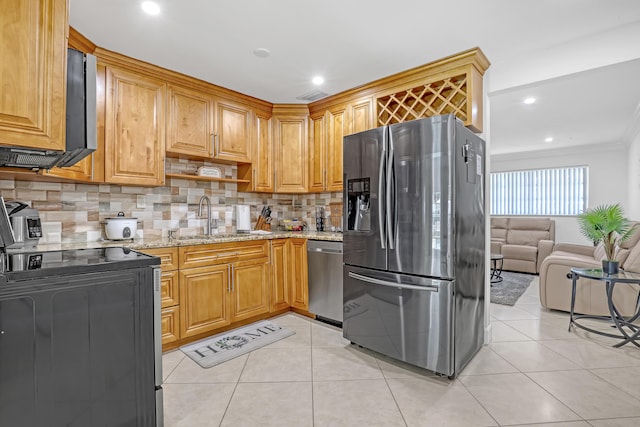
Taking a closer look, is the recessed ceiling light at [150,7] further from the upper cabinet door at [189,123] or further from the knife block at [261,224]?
the knife block at [261,224]

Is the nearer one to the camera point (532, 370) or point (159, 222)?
point (532, 370)

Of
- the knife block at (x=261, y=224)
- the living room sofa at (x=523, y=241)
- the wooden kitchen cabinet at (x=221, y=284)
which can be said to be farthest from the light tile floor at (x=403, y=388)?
the living room sofa at (x=523, y=241)

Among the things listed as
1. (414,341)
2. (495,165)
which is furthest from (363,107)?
(495,165)

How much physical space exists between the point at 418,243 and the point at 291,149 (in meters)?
2.17

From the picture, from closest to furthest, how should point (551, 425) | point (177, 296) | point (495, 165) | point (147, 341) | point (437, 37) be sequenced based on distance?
1. point (147, 341)
2. point (551, 425)
3. point (437, 37)
4. point (177, 296)
5. point (495, 165)

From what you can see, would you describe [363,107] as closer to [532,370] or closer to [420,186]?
[420,186]

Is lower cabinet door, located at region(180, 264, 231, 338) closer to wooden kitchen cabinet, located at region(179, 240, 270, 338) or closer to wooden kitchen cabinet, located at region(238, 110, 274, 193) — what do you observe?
wooden kitchen cabinet, located at region(179, 240, 270, 338)

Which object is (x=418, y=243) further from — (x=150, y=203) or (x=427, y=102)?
(x=150, y=203)

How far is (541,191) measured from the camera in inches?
279

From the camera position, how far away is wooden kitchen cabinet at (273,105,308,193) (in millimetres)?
3814

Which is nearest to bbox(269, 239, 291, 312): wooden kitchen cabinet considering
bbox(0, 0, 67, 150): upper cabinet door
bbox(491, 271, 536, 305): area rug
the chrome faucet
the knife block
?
the knife block

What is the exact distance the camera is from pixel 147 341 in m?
1.47

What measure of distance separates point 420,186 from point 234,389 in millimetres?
1831

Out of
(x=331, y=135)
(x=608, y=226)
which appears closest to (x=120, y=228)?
(x=331, y=135)
